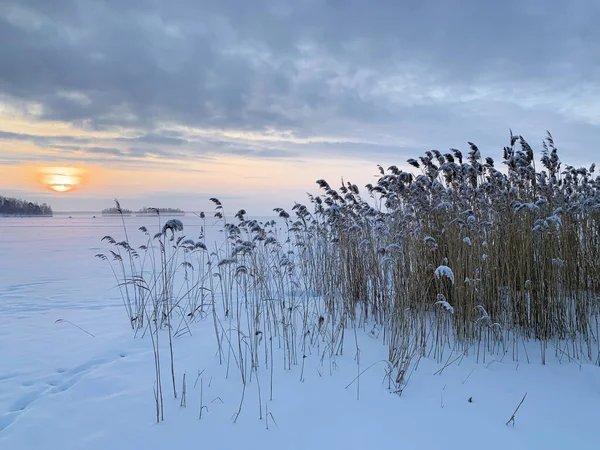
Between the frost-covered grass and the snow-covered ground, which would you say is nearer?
the snow-covered ground

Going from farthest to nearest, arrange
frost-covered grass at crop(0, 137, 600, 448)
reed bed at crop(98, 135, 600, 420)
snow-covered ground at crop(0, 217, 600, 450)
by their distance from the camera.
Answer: reed bed at crop(98, 135, 600, 420) < frost-covered grass at crop(0, 137, 600, 448) < snow-covered ground at crop(0, 217, 600, 450)

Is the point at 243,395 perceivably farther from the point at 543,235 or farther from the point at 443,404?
the point at 543,235

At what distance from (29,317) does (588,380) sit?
588 centimetres

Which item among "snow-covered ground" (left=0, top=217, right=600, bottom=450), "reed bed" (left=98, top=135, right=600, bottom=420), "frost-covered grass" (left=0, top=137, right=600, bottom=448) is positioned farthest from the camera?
"reed bed" (left=98, top=135, right=600, bottom=420)

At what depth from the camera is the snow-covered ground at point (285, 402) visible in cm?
217

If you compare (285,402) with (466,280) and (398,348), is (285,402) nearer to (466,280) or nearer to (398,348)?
(398,348)

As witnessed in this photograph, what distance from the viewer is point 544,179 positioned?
3797 mm

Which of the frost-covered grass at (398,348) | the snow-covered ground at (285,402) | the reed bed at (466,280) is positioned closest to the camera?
the snow-covered ground at (285,402)

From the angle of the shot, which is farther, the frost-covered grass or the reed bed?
the reed bed

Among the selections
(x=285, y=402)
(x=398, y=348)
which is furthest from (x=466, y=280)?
(x=285, y=402)

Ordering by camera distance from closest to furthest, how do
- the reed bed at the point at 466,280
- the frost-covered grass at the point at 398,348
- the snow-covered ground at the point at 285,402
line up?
the snow-covered ground at the point at 285,402, the frost-covered grass at the point at 398,348, the reed bed at the point at 466,280

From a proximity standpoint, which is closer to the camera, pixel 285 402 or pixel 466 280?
pixel 285 402

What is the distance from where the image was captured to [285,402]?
257 centimetres

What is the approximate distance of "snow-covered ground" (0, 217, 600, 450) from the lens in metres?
2.17
